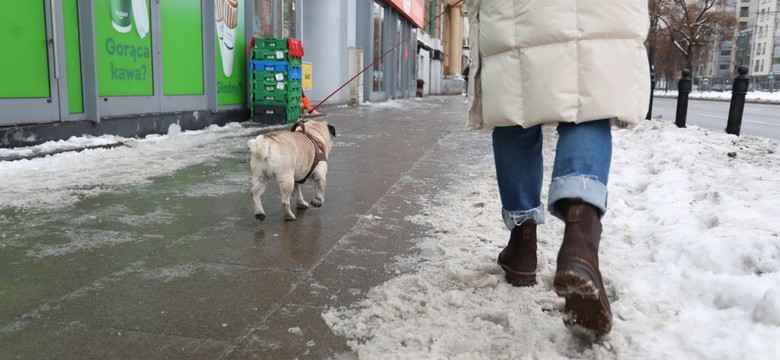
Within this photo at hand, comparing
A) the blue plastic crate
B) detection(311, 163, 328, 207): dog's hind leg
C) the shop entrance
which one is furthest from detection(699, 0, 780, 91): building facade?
detection(311, 163, 328, 207): dog's hind leg

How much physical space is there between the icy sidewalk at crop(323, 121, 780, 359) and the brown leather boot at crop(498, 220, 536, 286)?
0.06 metres

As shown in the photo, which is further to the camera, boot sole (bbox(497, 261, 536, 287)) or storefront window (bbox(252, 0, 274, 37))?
storefront window (bbox(252, 0, 274, 37))

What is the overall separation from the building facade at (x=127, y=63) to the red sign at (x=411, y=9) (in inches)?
482

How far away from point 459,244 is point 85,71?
6.32m

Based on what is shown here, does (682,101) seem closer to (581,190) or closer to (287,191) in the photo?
(287,191)

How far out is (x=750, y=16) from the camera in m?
116

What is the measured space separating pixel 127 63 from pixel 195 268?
21.4 feet

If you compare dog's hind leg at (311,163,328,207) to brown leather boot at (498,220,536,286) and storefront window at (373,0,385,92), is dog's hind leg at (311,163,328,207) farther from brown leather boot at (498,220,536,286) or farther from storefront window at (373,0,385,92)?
storefront window at (373,0,385,92)

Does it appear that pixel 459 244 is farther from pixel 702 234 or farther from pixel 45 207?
pixel 45 207

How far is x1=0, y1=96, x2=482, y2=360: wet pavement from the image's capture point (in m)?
2.22

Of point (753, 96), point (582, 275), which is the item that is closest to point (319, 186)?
point (582, 275)

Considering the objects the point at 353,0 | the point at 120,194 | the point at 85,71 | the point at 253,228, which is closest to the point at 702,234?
the point at 253,228

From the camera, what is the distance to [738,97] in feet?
29.8

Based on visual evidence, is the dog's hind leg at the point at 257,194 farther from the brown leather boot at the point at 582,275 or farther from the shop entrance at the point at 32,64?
the shop entrance at the point at 32,64
